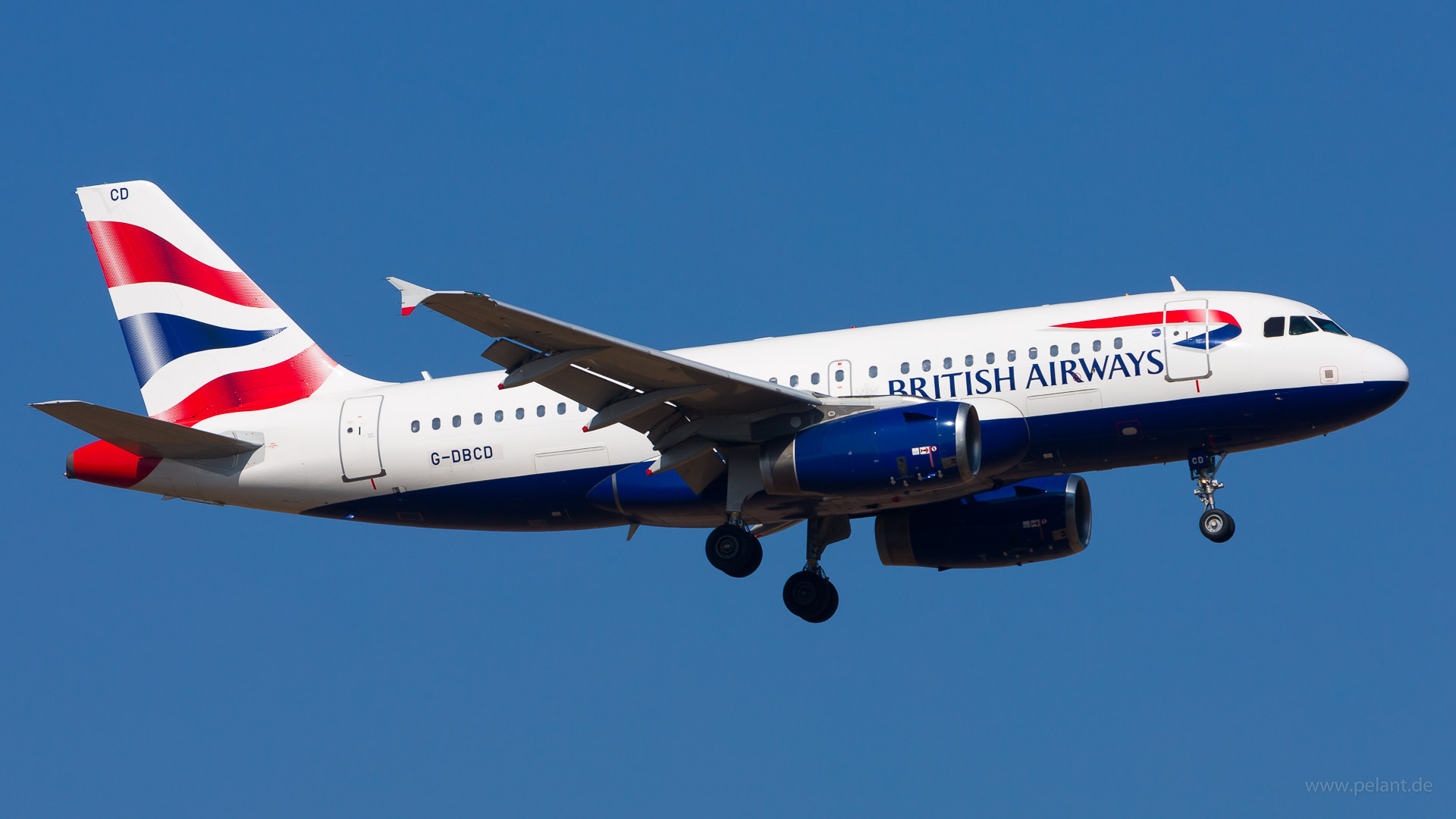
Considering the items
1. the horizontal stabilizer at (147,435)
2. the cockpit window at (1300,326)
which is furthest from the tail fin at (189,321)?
the cockpit window at (1300,326)

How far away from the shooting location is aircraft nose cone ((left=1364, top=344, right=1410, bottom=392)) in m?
28.0

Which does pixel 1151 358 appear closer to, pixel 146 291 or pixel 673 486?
pixel 673 486

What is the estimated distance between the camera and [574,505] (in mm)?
31391

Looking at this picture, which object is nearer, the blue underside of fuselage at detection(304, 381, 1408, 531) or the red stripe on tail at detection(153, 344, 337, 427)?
the blue underside of fuselage at detection(304, 381, 1408, 531)

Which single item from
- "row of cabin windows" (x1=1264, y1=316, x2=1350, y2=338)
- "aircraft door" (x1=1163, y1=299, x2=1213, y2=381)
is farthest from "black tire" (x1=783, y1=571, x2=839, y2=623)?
"row of cabin windows" (x1=1264, y1=316, x2=1350, y2=338)

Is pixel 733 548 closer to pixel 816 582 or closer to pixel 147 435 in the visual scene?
pixel 816 582

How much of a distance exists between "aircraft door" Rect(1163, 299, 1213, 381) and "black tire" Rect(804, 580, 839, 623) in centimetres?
847

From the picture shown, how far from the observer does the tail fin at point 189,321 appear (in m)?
34.4

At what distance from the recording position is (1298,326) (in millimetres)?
28484

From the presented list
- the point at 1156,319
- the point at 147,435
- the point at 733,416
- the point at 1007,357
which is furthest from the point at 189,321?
the point at 1156,319

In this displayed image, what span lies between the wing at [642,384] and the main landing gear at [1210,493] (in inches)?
A: 272

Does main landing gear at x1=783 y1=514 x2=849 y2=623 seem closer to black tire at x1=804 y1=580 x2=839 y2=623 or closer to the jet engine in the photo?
black tire at x1=804 y1=580 x2=839 y2=623

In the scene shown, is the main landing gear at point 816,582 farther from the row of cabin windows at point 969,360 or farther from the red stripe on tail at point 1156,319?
the red stripe on tail at point 1156,319

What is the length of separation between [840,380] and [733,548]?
3.70 meters
